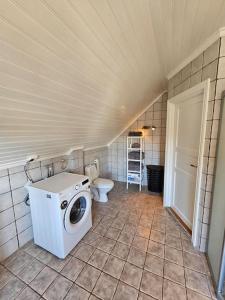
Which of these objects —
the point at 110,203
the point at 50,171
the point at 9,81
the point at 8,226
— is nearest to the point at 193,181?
the point at 110,203

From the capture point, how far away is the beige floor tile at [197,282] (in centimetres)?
131

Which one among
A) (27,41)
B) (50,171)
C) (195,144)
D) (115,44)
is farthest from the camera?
(50,171)

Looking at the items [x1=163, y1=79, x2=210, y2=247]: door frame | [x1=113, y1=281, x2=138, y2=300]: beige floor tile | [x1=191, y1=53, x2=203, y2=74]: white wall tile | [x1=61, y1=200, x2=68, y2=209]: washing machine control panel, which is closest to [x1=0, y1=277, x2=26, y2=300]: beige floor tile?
[x1=61, y1=200, x2=68, y2=209]: washing machine control panel

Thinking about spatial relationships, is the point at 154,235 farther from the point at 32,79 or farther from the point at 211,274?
the point at 32,79

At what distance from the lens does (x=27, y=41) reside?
2.27 ft

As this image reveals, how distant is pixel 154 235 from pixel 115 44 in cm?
214

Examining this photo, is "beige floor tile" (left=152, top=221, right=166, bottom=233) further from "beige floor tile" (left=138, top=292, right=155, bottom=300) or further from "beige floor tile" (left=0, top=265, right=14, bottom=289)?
"beige floor tile" (left=0, top=265, right=14, bottom=289)

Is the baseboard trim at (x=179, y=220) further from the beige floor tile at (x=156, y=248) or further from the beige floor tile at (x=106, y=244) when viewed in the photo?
the beige floor tile at (x=106, y=244)

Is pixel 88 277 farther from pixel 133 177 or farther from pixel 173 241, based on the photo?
pixel 133 177

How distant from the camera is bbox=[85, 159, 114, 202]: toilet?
8.84ft

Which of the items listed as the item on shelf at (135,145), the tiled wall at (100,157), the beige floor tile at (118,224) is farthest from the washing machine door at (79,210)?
the item on shelf at (135,145)

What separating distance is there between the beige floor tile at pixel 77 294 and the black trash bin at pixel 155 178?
7.21 ft

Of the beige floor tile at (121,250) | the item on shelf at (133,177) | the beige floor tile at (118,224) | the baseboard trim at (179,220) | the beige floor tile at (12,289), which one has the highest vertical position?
the item on shelf at (133,177)

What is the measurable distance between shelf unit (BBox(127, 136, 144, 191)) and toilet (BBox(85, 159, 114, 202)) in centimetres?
72
